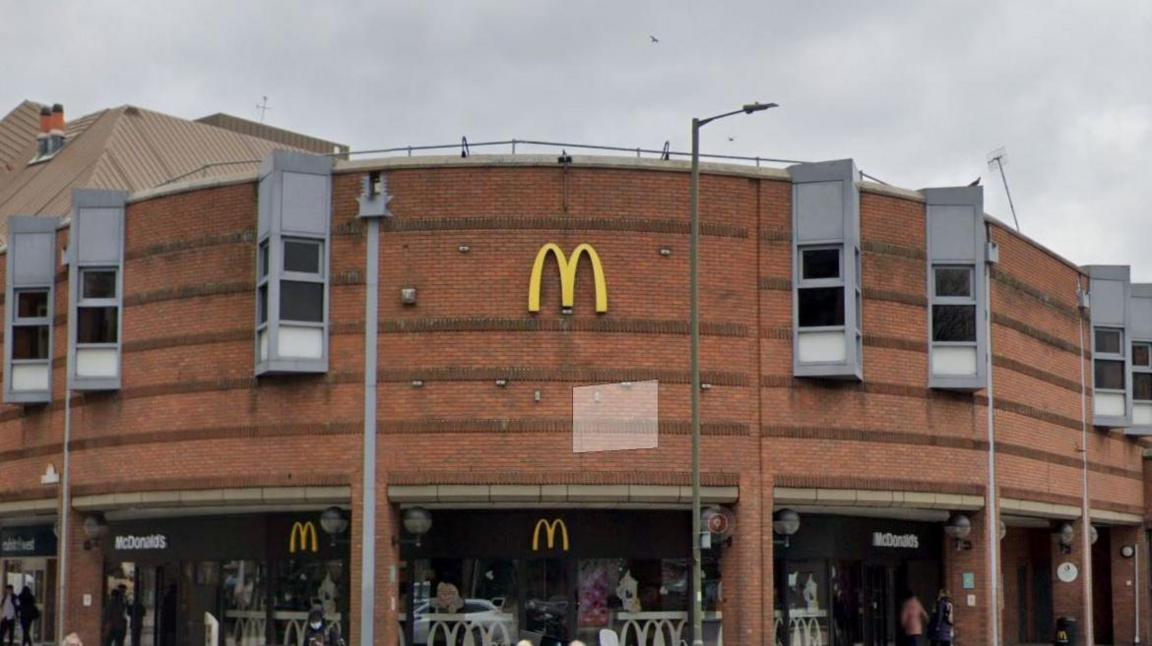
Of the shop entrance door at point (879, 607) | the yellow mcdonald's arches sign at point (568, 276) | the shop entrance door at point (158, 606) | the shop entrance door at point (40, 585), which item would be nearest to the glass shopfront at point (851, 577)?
the shop entrance door at point (879, 607)

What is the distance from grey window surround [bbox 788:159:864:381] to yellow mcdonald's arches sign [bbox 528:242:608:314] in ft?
13.2

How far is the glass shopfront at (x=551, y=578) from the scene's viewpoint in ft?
121

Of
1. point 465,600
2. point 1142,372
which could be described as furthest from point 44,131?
point 1142,372

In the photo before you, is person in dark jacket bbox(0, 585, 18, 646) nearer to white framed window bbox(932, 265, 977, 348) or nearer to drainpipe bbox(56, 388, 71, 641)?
drainpipe bbox(56, 388, 71, 641)

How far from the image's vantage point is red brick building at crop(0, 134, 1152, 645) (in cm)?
3591

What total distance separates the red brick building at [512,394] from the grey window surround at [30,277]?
0.77m

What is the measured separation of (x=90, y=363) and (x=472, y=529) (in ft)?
28.8

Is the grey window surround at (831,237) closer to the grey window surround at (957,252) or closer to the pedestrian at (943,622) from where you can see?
the grey window surround at (957,252)

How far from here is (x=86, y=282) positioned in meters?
39.5

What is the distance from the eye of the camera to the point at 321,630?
121 ft

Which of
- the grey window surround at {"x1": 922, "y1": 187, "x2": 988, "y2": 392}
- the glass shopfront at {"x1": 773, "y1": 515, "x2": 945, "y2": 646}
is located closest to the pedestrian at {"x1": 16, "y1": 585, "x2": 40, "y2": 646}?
the glass shopfront at {"x1": 773, "y1": 515, "x2": 945, "y2": 646}

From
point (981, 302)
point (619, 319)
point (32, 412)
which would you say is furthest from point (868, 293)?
point (32, 412)

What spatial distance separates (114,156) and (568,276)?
23588 millimetres

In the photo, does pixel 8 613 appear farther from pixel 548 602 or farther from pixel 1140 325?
pixel 1140 325
